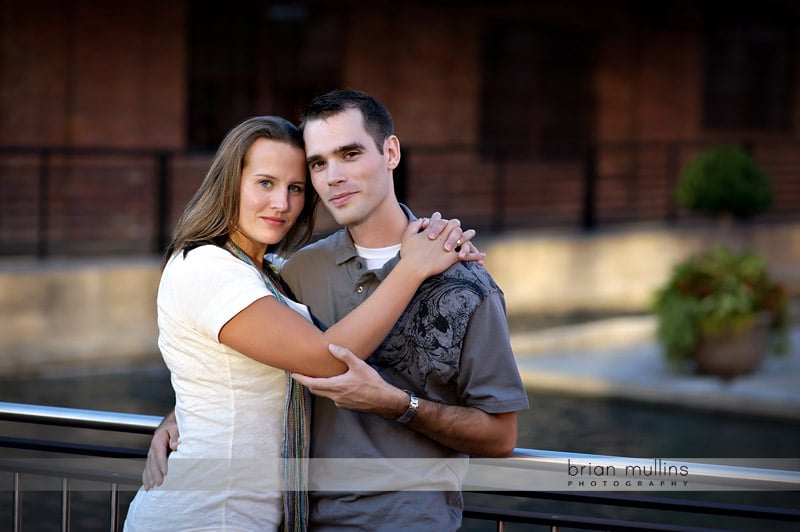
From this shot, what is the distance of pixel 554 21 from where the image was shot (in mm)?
18219

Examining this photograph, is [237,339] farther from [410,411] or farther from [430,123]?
[430,123]

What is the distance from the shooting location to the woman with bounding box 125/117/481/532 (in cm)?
280

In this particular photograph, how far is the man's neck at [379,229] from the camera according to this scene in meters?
3.20

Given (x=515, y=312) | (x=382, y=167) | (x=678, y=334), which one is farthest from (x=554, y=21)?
(x=382, y=167)

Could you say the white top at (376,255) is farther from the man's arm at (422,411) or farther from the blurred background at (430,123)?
the blurred background at (430,123)

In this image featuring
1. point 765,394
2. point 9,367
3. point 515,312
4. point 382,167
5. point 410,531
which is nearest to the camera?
point 410,531

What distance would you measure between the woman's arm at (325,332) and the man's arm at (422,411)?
4 centimetres

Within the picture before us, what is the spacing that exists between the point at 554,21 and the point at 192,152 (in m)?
6.31

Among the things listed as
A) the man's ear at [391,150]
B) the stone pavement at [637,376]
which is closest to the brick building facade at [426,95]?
the stone pavement at [637,376]

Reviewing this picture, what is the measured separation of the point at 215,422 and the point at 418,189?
45.2ft

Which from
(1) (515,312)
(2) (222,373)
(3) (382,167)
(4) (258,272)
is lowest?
(2) (222,373)

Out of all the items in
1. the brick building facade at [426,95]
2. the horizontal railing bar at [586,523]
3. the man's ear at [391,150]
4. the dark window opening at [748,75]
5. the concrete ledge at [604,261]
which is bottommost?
the horizontal railing bar at [586,523]

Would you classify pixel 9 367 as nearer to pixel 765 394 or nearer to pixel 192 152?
pixel 192 152

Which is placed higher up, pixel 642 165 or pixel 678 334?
pixel 642 165
